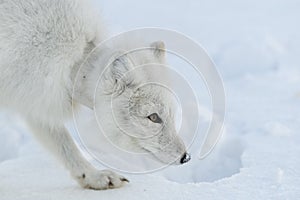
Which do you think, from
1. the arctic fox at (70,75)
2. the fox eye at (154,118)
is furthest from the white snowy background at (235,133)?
the fox eye at (154,118)

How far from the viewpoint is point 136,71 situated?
2.38 m

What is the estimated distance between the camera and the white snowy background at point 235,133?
8.13ft

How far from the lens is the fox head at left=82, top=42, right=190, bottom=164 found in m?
2.39

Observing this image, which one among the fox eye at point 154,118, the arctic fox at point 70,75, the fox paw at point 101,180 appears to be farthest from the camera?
the fox paw at point 101,180

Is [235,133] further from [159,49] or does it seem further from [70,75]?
[70,75]

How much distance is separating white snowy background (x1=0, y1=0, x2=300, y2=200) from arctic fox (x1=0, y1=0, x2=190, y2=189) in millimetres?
185

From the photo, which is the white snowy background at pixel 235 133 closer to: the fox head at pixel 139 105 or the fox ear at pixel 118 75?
the fox head at pixel 139 105

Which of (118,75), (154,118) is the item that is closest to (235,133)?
(154,118)

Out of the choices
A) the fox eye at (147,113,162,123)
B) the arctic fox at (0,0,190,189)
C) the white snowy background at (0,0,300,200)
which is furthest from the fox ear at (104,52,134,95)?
the white snowy background at (0,0,300,200)

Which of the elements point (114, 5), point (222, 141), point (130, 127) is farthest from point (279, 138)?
point (114, 5)

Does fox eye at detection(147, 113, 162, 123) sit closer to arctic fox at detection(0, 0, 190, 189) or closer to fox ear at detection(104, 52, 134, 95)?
arctic fox at detection(0, 0, 190, 189)

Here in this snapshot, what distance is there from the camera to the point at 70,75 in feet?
7.93

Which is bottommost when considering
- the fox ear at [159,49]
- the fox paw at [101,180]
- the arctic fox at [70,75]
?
the fox paw at [101,180]

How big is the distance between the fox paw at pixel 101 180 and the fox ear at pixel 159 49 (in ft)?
1.82
